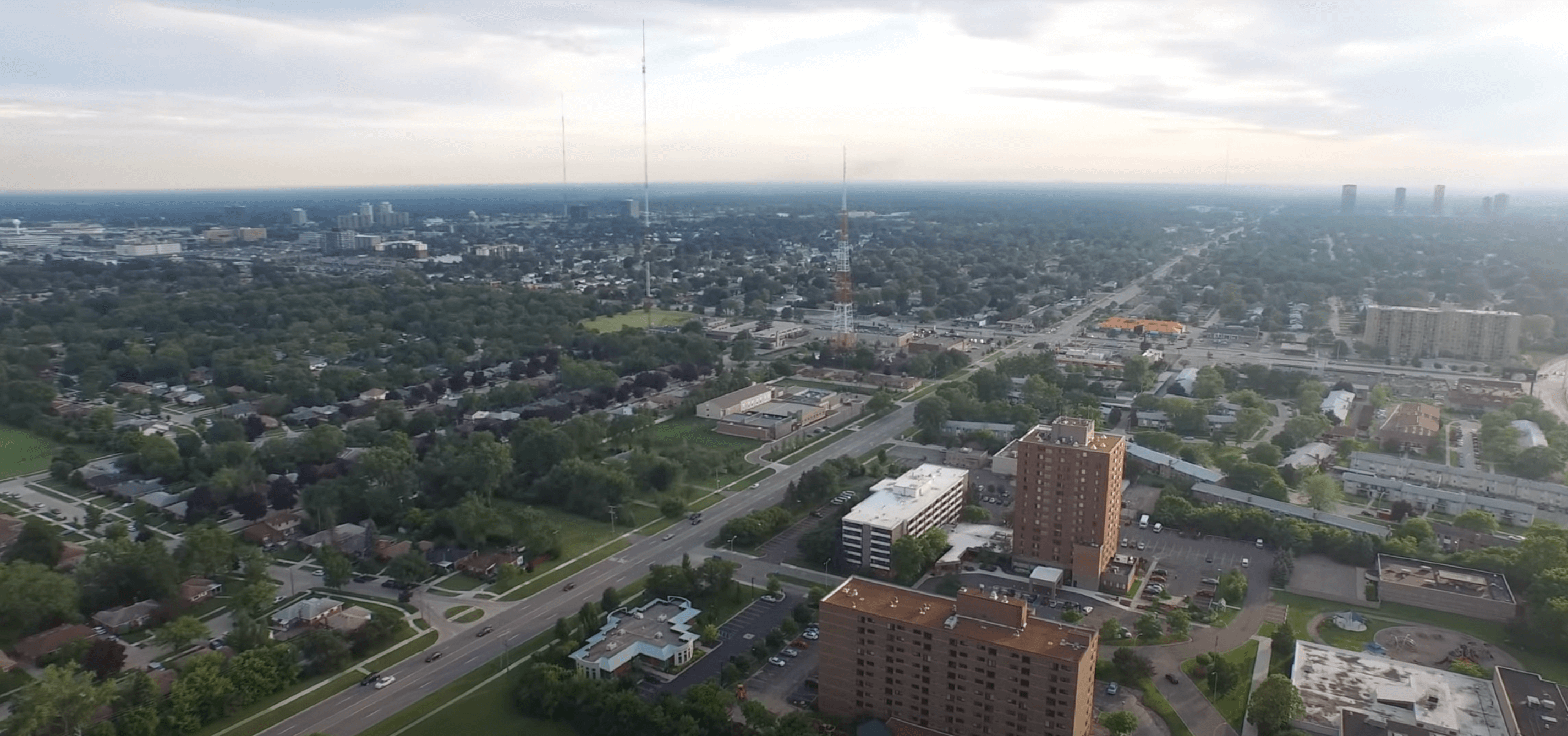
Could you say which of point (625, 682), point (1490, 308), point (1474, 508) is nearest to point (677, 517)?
point (625, 682)

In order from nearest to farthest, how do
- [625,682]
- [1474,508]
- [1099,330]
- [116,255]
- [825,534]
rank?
[625,682] < [825,534] < [1474,508] < [1099,330] < [116,255]

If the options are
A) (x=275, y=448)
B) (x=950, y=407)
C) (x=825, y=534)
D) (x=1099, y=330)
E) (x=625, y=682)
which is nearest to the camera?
(x=625, y=682)

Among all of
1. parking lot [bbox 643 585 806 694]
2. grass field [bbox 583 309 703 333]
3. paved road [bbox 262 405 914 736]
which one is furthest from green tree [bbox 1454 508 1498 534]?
grass field [bbox 583 309 703 333]

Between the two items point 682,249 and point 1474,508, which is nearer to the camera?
point 1474,508

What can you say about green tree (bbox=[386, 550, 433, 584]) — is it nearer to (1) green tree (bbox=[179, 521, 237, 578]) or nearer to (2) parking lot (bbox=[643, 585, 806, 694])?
(1) green tree (bbox=[179, 521, 237, 578])

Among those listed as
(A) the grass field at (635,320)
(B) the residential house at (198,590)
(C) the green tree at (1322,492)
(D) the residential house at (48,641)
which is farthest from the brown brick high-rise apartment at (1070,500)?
(A) the grass field at (635,320)

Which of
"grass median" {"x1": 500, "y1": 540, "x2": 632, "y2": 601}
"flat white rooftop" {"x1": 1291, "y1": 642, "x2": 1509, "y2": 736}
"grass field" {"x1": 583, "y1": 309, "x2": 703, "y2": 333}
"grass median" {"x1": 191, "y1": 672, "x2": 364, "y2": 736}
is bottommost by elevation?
"grass median" {"x1": 191, "y1": 672, "x2": 364, "y2": 736}

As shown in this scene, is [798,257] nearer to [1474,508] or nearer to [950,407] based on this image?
[950,407]
